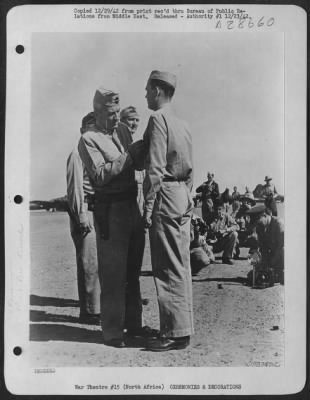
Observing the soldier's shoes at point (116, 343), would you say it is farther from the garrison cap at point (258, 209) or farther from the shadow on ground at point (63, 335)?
the garrison cap at point (258, 209)

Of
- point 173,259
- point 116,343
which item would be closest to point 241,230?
point 173,259

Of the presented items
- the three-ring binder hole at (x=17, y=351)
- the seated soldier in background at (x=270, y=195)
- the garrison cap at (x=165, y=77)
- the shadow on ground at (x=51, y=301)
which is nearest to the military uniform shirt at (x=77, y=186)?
the shadow on ground at (x=51, y=301)

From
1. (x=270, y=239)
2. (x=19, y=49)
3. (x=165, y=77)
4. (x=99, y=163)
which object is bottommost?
(x=270, y=239)

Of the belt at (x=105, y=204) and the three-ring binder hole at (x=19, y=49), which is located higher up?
the three-ring binder hole at (x=19, y=49)

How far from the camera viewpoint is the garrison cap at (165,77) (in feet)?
5.10

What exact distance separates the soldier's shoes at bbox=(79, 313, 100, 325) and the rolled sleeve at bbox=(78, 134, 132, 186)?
466 millimetres

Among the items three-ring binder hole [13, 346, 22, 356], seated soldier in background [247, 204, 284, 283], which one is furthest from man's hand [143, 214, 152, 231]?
three-ring binder hole [13, 346, 22, 356]

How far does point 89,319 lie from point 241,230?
2.06ft

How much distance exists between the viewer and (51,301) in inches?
61.7

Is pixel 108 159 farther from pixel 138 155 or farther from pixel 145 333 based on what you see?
pixel 145 333

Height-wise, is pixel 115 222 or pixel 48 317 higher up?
pixel 115 222

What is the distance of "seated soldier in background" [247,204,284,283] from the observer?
5.17 feet

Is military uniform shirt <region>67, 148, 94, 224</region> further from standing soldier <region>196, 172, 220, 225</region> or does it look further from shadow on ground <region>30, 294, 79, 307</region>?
standing soldier <region>196, 172, 220, 225</region>

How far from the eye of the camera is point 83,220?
→ 61.1 inches
